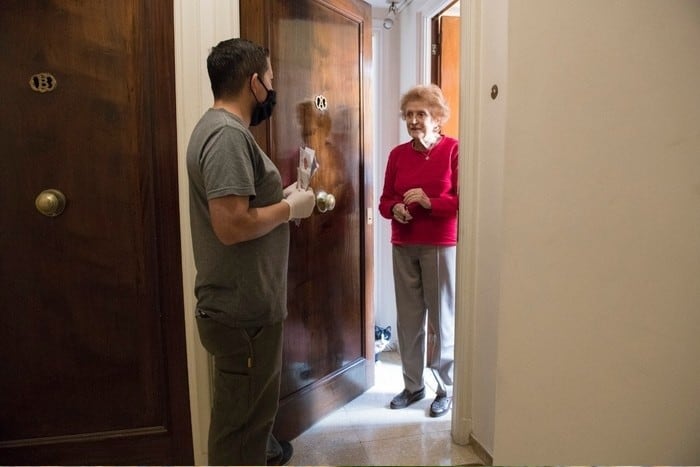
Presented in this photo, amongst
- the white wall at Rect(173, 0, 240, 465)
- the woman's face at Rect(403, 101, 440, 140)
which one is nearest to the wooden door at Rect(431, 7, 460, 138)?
the woman's face at Rect(403, 101, 440, 140)

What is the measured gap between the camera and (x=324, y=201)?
156 cm

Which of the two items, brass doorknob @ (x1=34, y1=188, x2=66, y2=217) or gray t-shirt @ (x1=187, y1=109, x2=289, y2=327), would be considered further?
brass doorknob @ (x1=34, y1=188, x2=66, y2=217)

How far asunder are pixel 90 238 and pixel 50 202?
0.13 metres

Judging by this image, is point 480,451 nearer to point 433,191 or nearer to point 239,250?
point 433,191

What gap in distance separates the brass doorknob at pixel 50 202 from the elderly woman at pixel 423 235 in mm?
1034

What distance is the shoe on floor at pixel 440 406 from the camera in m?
1.68

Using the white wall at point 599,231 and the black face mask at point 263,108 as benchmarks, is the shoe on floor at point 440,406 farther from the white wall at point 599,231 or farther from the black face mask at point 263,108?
the black face mask at point 263,108

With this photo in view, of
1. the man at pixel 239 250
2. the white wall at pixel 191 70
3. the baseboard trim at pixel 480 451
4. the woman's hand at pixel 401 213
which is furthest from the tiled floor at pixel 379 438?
the woman's hand at pixel 401 213

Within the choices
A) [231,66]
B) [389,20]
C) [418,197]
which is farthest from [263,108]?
[389,20]

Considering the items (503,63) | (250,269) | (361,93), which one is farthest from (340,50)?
(250,269)

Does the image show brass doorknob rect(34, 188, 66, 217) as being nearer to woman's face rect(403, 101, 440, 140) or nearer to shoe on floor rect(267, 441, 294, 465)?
shoe on floor rect(267, 441, 294, 465)

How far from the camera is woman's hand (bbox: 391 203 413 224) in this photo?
1.67 meters

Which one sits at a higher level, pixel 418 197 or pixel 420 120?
pixel 420 120

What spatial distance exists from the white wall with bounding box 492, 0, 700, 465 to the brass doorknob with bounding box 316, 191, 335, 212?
815 millimetres
